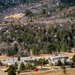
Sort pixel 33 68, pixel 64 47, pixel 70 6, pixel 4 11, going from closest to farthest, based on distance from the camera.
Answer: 1. pixel 33 68
2. pixel 64 47
3. pixel 70 6
4. pixel 4 11

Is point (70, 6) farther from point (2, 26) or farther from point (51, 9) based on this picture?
point (2, 26)

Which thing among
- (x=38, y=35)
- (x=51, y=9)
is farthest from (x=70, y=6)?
(x=38, y=35)

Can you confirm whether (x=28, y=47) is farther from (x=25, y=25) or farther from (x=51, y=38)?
(x=25, y=25)

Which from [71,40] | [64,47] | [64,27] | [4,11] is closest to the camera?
[64,47]

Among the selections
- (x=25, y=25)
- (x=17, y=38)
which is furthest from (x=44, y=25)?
(x=17, y=38)

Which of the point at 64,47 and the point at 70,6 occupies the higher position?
the point at 70,6

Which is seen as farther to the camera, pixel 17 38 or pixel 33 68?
pixel 17 38
